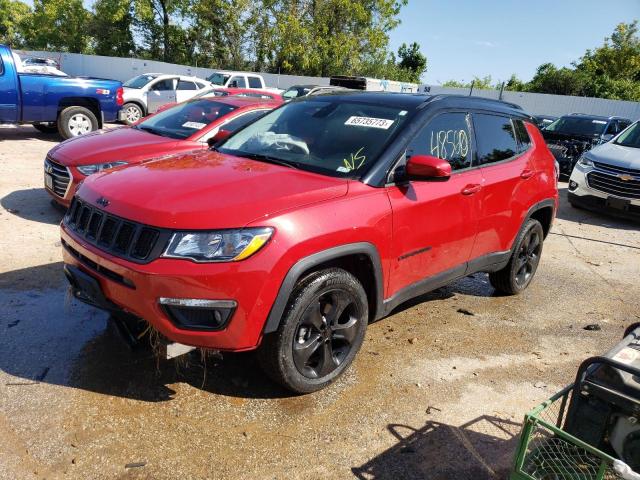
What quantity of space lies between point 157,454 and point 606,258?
6210 mm

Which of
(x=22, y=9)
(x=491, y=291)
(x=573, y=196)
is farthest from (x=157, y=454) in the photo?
(x=22, y=9)

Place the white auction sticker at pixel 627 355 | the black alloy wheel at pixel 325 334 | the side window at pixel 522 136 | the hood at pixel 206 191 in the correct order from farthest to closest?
1. the side window at pixel 522 136
2. the black alloy wheel at pixel 325 334
3. the hood at pixel 206 191
4. the white auction sticker at pixel 627 355

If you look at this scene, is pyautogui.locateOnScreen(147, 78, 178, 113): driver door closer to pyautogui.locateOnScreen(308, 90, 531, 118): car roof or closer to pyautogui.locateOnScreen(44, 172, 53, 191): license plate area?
pyautogui.locateOnScreen(44, 172, 53, 191): license plate area

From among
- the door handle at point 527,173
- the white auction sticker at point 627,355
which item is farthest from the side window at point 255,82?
the white auction sticker at point 627,355

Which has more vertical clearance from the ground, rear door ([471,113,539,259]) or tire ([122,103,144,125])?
rear door ([471,113,539,259])

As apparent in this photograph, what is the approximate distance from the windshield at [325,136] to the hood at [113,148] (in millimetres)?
2105

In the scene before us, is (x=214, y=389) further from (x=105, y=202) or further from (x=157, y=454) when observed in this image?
(x=105, y=202)

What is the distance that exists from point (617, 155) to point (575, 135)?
4.51m

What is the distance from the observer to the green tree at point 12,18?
53.2m

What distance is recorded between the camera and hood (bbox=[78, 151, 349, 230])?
270cm

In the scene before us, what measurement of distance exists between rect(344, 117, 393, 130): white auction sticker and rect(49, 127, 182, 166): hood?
9.57 feet

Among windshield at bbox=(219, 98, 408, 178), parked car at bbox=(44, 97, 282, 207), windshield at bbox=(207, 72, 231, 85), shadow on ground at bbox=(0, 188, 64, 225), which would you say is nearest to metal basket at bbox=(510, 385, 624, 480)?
windshield at bbox=(219, 98, 408, 178)

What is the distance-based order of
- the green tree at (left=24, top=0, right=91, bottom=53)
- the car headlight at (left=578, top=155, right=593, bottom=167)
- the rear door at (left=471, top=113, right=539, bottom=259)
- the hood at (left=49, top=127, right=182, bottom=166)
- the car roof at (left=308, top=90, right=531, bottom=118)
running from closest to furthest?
1. the car roof at (left=308, top=90, right=531, bottom=118)
2. the rear door at (left=471, top=113, right=539, bottom=259)
3. the hood at (left=49, top=127, right=182, bottom=166)
4. the car headlight at (left=578, top=155, right=593, bottom=167)
5. the green tree at (left=24, top=0, right=91, bottom=53)

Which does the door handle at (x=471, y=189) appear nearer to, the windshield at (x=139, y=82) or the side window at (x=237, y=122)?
the side window at (x=237, y=122)
